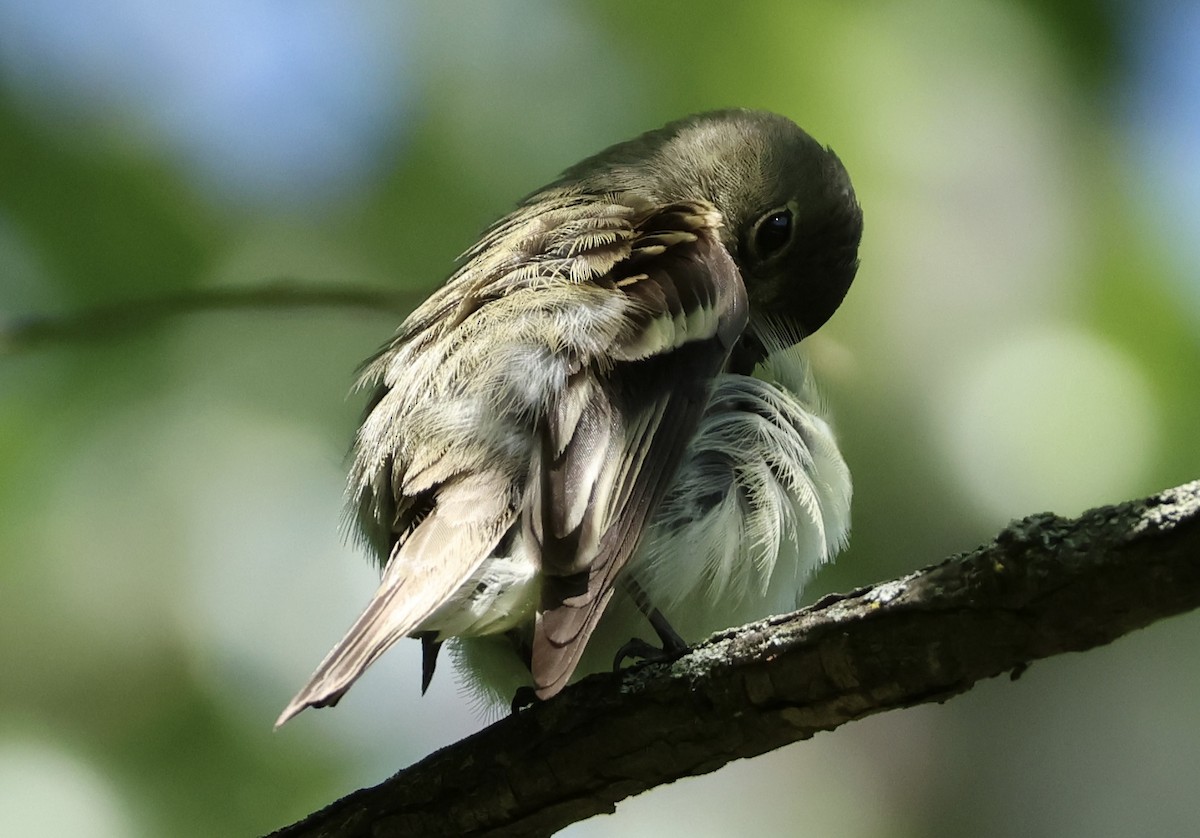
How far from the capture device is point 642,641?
7.20ft

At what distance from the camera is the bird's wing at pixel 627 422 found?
6.16ft

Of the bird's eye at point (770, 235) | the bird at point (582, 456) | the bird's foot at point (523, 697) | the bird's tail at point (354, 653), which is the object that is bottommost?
the bird's tail at point (354, 653)

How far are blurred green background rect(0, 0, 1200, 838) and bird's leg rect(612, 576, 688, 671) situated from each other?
0.94 m

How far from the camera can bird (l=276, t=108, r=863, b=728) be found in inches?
75.7

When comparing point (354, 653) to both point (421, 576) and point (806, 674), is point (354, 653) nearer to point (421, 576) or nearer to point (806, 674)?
point (421, 576)

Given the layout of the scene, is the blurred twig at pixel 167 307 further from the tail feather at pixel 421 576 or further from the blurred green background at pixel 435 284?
the tail feather at pixel 421 576

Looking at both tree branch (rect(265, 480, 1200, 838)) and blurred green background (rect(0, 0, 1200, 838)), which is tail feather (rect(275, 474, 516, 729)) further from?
blurred green background (rect(0, 0, 1200, 838))

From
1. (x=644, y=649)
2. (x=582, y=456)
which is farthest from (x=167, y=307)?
(x=644, y=649)

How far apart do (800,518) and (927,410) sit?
94 cm

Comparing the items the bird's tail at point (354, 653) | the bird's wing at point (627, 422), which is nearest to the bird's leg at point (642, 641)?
the bird's wing at point (627, 422)

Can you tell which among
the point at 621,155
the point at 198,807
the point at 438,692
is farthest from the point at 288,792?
the point at 621,155

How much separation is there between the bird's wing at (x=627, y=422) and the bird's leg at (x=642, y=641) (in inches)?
8.7

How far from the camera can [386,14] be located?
12.8ft

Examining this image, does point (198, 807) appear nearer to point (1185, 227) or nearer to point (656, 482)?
point (656, 482)
